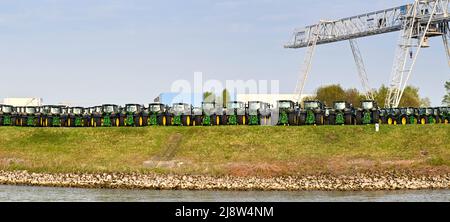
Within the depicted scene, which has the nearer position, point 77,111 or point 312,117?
point 312,117

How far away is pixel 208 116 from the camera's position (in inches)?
2675

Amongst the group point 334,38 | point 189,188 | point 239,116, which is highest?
point 334,38

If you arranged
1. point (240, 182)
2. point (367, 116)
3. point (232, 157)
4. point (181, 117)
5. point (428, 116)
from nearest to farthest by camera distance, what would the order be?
point (240, 182) → point (232, 157) → point (367, 116) → point (181, 117) → point (428, 116)

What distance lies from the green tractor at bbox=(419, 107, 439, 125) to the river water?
25.4 m

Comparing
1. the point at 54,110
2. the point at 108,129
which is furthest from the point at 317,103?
the point at 54,110

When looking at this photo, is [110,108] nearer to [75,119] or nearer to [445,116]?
[75,119]

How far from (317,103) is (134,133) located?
17.0 metres

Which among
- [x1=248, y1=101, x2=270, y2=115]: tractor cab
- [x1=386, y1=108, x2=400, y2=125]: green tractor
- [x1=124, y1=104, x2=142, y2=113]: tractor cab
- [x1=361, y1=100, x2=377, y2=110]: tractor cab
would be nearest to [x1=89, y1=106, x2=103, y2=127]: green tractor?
[x1=124, y1=104, x2=142, y2=113]: tractor cab

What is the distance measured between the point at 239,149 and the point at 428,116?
21.2m

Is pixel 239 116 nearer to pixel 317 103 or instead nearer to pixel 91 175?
pixel 317 103

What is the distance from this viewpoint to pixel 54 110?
75438 mm

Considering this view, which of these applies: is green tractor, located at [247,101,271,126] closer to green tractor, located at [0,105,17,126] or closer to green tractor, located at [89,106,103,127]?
green tractor, located at [89,106,103,127]

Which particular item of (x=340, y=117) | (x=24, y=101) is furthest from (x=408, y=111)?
(x=24, y=101)

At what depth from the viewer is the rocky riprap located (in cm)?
4734
